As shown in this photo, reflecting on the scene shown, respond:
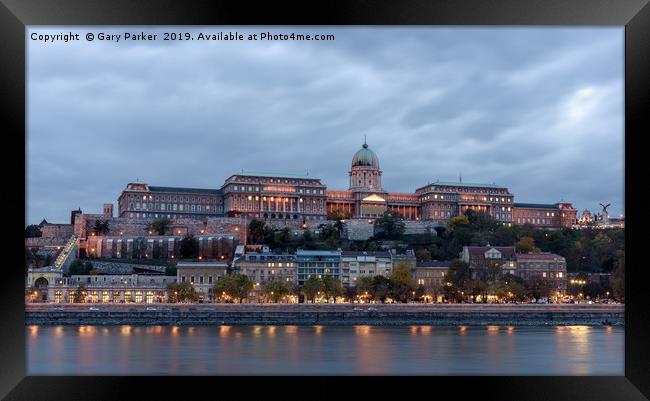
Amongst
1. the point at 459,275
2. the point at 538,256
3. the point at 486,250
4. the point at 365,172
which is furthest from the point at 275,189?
the point at 459,275

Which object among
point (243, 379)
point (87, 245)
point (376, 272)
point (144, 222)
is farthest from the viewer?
point (144, 222)

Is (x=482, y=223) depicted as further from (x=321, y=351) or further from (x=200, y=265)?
(x=321, y=351)

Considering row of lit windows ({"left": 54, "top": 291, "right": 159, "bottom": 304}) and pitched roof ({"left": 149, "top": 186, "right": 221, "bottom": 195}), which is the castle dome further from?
row of lit windows ({"left": 54, "top": 291, "right": 159, "bottom": 304})

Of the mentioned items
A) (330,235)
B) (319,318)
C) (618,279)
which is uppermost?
(330,235)

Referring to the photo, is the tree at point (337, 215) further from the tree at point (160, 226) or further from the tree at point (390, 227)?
the tree at point (160, 226)

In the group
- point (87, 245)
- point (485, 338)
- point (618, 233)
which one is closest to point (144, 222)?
point (87, 245)
